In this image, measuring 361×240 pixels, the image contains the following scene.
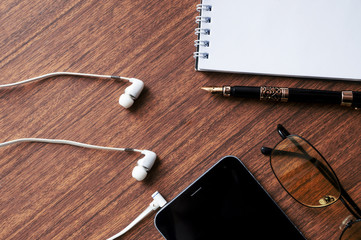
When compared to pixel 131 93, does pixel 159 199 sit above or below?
below

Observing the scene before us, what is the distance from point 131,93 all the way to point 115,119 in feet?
0.26

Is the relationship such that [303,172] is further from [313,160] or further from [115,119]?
[115,119]

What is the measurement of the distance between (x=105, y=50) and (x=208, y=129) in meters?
0.31

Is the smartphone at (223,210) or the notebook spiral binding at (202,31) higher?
the notebook spiral binding at (202,31)

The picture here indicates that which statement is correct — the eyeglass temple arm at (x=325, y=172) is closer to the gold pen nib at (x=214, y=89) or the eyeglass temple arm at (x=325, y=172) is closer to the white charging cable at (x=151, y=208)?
the gold pen nib at (x=214, y=89)

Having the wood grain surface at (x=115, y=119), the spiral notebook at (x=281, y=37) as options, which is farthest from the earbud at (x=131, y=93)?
the spiral notebook at (x=281, y=37)

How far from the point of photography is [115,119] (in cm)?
73

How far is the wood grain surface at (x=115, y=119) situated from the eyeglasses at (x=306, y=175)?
2cm

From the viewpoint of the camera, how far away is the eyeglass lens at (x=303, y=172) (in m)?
0.67

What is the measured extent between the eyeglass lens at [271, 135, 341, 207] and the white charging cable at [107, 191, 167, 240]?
0.26 meters

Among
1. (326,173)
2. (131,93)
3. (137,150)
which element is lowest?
(326,173)

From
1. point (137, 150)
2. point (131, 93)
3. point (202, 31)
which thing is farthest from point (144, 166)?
point (202, 31)

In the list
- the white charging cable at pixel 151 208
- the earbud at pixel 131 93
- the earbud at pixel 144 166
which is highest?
the earbud at pixel 131 93

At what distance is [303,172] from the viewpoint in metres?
0.69
